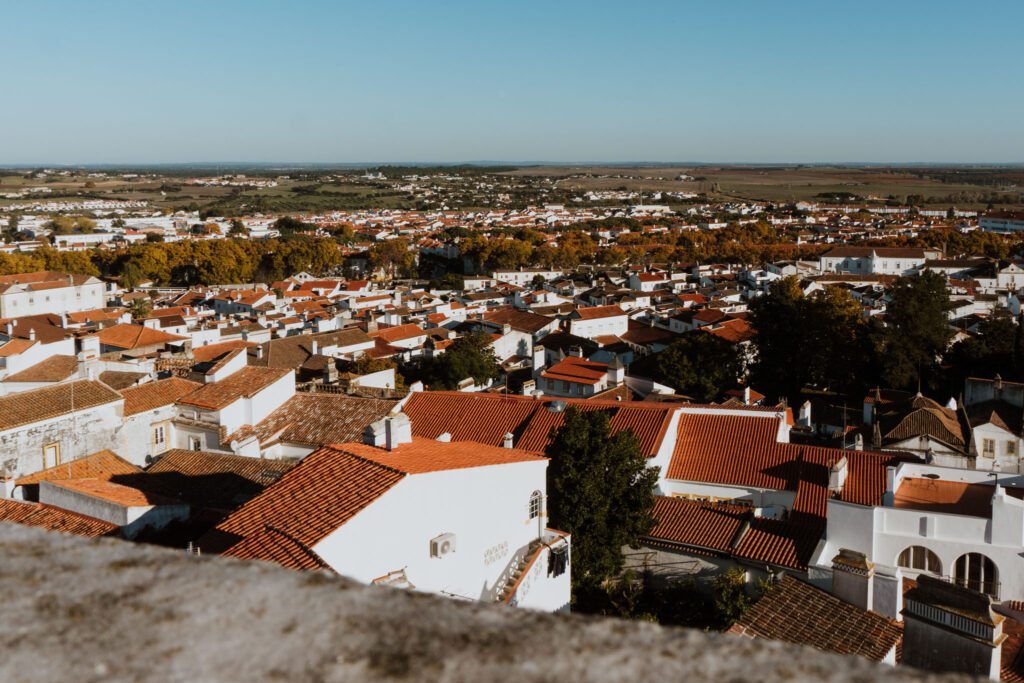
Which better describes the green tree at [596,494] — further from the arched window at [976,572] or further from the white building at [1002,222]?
the white building at [1002,222]

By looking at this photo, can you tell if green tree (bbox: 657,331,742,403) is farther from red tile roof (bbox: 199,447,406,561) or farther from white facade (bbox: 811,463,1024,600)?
red tile roof (bbox: 199,447,406,561)

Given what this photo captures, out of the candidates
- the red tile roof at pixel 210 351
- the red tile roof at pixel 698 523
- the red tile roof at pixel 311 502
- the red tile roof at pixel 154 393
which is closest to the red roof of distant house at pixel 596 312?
the red tile roof at pixel 210 351

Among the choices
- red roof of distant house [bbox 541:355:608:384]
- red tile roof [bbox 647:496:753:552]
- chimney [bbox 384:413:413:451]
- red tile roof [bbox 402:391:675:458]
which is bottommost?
red roof of distant house [bbox 541:355:608:384]

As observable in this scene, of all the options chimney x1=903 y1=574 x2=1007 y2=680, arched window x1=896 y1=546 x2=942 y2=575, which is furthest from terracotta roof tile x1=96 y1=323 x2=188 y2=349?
chimney x1=903 y1=574 x2=1007 y2=680

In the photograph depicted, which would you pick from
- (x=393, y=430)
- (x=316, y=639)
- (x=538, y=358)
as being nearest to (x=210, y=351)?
(x=538, y=358)

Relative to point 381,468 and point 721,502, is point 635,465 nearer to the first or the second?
point 721,502

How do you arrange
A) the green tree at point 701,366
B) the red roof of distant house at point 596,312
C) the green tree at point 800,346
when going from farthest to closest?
1. the red roof of distant house at point 596,312
2. the green tree at point 800,346
3. the green tree at point 701,366

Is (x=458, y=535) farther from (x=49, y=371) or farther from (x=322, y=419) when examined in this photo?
(x=49, y=371)

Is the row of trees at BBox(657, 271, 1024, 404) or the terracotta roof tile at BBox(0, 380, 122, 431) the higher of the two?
the terracotta roof tile at BBox(0, 380, 122, 431)
